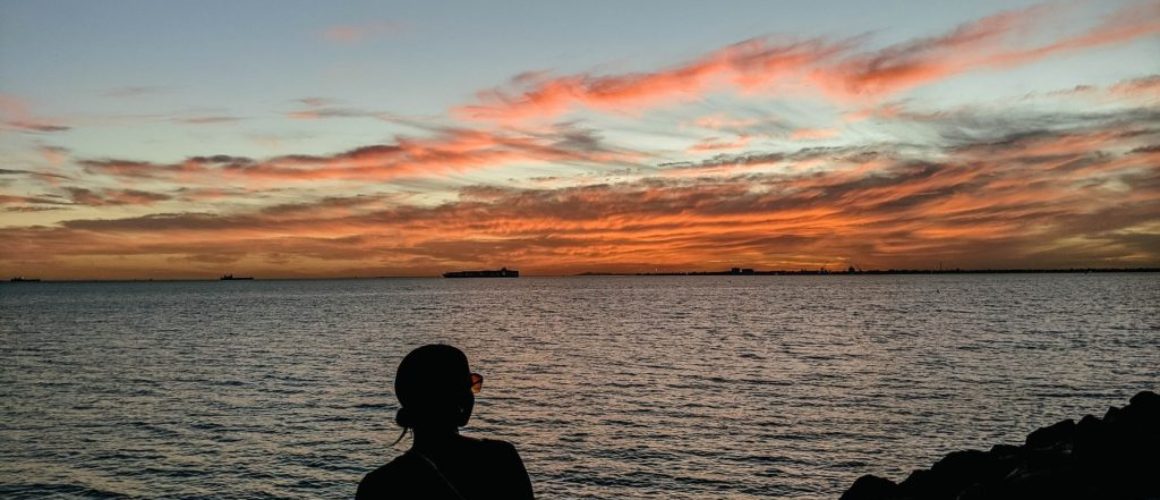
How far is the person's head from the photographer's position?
3.64 metres

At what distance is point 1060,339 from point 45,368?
7708cm

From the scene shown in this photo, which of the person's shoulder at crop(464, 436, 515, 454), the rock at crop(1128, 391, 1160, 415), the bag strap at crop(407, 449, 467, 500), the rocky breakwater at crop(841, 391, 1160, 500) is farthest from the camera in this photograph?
the rock at crop(1128, 391, 1160, 415)

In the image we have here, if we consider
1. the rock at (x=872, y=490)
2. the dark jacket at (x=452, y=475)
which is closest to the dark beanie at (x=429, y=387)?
the dark jacket at (x=452, y=475)

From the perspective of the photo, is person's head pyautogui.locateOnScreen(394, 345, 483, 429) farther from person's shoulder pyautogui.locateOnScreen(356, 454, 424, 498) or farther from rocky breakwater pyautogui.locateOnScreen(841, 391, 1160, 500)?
rocky breakwater pyautogui.locateOnScreen(841, 391, 1160, 500)

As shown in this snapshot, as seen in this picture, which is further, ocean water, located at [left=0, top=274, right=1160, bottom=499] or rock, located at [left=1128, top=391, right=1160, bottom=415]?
ocean water, located at [left=0, top=274, right=1160, bottom=499]

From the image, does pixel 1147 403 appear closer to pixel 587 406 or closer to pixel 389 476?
pixel 389 476

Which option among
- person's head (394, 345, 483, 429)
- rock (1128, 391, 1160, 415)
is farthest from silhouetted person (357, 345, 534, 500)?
rock (1128, 391, 1160, 415)

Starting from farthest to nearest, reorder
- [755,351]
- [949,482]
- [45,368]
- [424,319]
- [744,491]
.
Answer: [424,319], [755,351], [45,368], [744,491], [949,482]

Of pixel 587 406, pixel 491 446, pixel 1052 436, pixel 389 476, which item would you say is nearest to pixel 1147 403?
pixel 1052 436

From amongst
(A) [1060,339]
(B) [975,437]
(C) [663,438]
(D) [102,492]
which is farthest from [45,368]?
(A) [1060,339]

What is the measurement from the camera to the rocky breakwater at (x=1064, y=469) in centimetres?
1261

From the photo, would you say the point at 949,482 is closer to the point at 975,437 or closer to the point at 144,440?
the point at 975,437

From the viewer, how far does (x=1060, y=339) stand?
69.1m

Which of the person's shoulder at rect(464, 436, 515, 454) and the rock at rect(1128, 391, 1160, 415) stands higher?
the person's shoulder at rect(464, 436, 515, 454)
